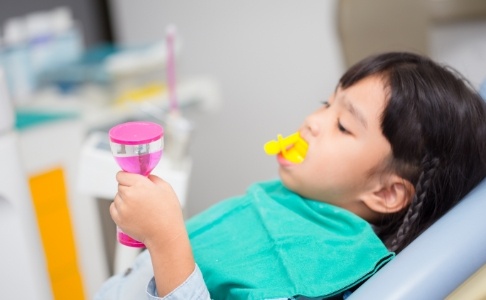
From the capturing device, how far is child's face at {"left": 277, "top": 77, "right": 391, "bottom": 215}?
81 centimetres

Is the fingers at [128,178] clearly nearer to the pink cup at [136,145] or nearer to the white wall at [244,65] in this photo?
the pink cup at [136,145]

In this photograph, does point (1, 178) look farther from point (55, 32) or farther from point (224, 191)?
point (224, 191)

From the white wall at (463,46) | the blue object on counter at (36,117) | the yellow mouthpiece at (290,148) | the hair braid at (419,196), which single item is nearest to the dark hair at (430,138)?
the hair braid at (419,196)

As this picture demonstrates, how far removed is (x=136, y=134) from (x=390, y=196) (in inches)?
15.8

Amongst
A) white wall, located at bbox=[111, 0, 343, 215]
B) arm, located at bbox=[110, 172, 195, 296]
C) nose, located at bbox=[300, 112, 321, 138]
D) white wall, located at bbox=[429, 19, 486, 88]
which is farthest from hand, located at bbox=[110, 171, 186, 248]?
white wall, located at bbox=[111, 0, 343, 215]

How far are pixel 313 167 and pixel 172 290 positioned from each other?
28cm

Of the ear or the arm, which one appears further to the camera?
the ear

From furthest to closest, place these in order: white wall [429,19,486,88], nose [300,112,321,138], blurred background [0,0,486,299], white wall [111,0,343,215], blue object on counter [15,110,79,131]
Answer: white wall [111,0,343,215]
blue object on counter [15,110,79,131]
white wall [429,19,486,88]
blurred background [0,0,486,299]
nose [300,112,321,138]

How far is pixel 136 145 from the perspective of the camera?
61cm

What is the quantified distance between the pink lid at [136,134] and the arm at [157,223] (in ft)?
0.19

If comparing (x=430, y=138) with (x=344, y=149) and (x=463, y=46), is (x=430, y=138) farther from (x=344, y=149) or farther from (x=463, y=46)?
(x=463, y=46)

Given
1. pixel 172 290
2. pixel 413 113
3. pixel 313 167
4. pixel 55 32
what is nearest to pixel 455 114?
pixel 413 113

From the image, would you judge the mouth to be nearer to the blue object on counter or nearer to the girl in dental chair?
the girl in dental chair

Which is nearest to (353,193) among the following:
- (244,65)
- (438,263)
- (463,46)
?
(438,263)
